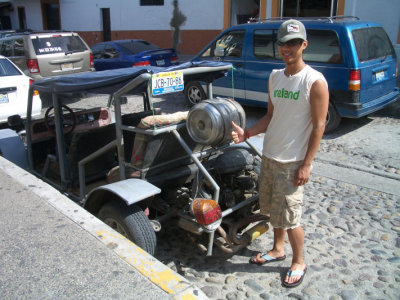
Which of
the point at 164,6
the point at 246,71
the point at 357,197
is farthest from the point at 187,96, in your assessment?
the point at 164,6

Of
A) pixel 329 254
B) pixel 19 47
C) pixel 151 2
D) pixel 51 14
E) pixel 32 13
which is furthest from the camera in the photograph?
pixel 32 13

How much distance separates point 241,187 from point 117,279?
60.0 inches

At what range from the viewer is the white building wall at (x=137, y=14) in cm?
1680

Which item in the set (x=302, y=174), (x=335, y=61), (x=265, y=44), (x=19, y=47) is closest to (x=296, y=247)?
(x=302, y=174)

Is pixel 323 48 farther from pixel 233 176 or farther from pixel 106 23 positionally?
pixel 106 23

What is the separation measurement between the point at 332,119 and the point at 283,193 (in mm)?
4307

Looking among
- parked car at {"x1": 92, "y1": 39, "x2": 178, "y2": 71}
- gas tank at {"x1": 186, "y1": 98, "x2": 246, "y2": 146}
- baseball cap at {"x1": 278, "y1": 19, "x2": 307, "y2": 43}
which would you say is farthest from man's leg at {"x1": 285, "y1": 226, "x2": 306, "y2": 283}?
parked car at {"x1": 92, "y1": 39, "x2": 178, "y2": 71}

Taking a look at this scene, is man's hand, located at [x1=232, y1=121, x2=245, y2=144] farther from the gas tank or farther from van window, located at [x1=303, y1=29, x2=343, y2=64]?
van window, located at [x1=303, y1=29, x2=343, y2=64]

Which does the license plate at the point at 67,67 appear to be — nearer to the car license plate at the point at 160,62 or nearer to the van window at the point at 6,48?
the van window at the point at 6,48

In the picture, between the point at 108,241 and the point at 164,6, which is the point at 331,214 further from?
the point at 164,6

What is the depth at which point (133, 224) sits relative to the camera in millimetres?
3035

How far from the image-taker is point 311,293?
9.55 feet

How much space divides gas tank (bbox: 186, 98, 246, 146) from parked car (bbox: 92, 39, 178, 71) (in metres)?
7.89

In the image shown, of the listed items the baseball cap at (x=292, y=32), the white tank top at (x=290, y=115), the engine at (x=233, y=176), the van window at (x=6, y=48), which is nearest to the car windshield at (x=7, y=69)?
the van window at (x=6, y=48)
